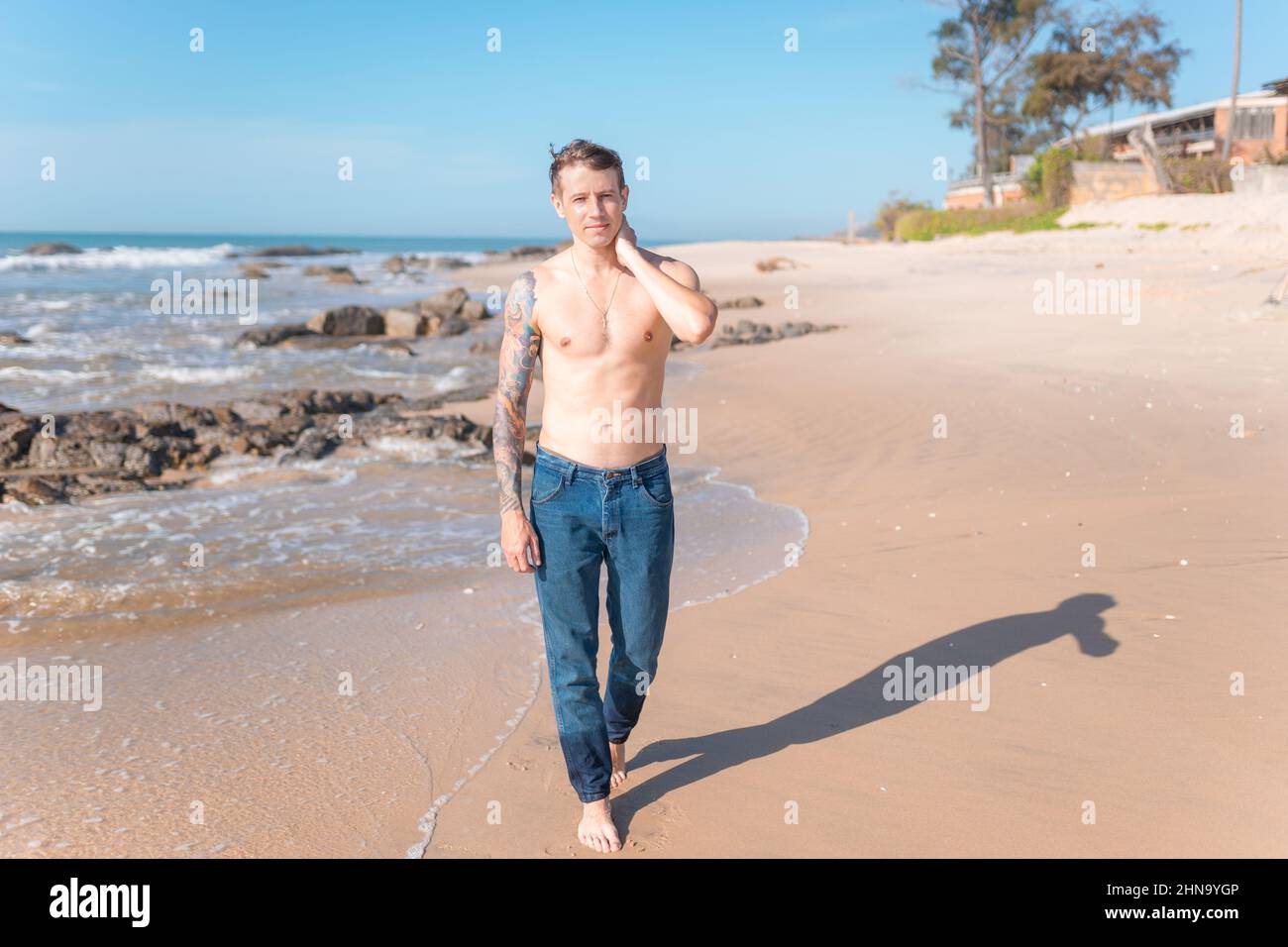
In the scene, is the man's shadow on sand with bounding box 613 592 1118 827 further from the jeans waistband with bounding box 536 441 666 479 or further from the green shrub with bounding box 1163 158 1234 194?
the green shrub with bounding box 1163 158 1234 194

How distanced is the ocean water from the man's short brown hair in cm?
213

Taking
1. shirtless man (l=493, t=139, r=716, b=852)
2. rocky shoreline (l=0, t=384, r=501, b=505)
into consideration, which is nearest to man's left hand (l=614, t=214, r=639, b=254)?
shirtless man (l=493, t=139, r=716, b=852)

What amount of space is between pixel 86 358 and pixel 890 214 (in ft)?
125

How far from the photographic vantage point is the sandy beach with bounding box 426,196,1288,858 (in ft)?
10.5

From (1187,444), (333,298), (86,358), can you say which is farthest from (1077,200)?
(86,358)

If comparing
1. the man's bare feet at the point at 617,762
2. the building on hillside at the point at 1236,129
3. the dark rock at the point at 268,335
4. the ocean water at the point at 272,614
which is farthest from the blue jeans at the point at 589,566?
the building on hillside at the point at 1236,129

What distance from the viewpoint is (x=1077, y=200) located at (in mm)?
30250

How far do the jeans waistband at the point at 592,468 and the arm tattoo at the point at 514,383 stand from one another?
11cm

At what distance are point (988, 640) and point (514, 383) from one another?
269 cm

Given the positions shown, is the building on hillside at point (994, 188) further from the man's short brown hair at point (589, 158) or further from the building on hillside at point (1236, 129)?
the man's short brown hair at point (589, 158)

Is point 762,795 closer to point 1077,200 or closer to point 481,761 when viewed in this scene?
point 481,761

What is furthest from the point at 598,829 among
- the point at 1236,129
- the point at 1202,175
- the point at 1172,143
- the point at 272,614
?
the point at 1172,143

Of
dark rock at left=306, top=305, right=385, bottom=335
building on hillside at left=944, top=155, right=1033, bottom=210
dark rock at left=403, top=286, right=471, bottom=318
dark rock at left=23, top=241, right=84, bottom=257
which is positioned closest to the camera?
dark rock at left=306, top=305, right=385, bottom=335

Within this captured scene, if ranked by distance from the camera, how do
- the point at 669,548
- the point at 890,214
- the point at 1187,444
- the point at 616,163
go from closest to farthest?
1. the point at 616,163
2. the point at 669,548
3. the point at 1187,444
4. the point at 890,214
